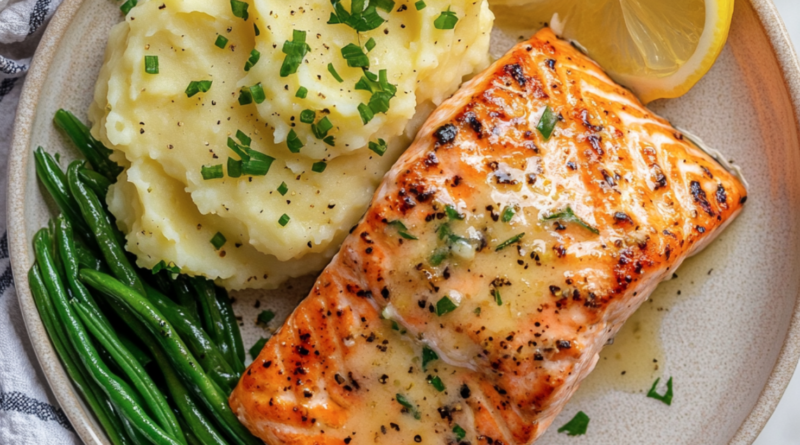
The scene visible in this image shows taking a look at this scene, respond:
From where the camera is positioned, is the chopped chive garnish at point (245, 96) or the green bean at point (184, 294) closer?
the chopped chive garnish at point (245, 96)

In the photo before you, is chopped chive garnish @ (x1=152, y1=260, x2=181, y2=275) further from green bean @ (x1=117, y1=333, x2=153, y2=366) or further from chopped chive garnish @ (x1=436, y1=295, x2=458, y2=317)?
chopped chive garnish @ (x1=436, y1=295, x2=458, y2=317)

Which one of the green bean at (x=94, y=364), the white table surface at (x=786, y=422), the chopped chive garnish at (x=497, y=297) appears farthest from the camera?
the white table surface at (x=786, y=422)

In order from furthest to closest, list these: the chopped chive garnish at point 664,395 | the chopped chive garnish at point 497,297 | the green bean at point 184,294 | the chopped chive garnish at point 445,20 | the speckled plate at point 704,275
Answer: the chopped chive garnish at point 664,395 → the green bean at point 184,294 → the speckled plate at point 704,275 → the chopped chive garnish at point 445,20 → the chopped chive garnish at point 497,297

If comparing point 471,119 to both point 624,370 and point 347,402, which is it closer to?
point 347,402

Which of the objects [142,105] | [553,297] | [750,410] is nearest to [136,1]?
[142,105]

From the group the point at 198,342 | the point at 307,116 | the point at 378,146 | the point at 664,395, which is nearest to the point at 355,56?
the point at 307,116

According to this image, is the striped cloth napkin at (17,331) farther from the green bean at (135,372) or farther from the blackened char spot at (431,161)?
the blackened char spot at (431,161)

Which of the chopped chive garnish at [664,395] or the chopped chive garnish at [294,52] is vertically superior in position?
the chopped chive garnish at [294,52]

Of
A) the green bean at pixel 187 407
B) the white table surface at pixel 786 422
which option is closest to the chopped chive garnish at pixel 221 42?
the green bean at pixel 187 407
